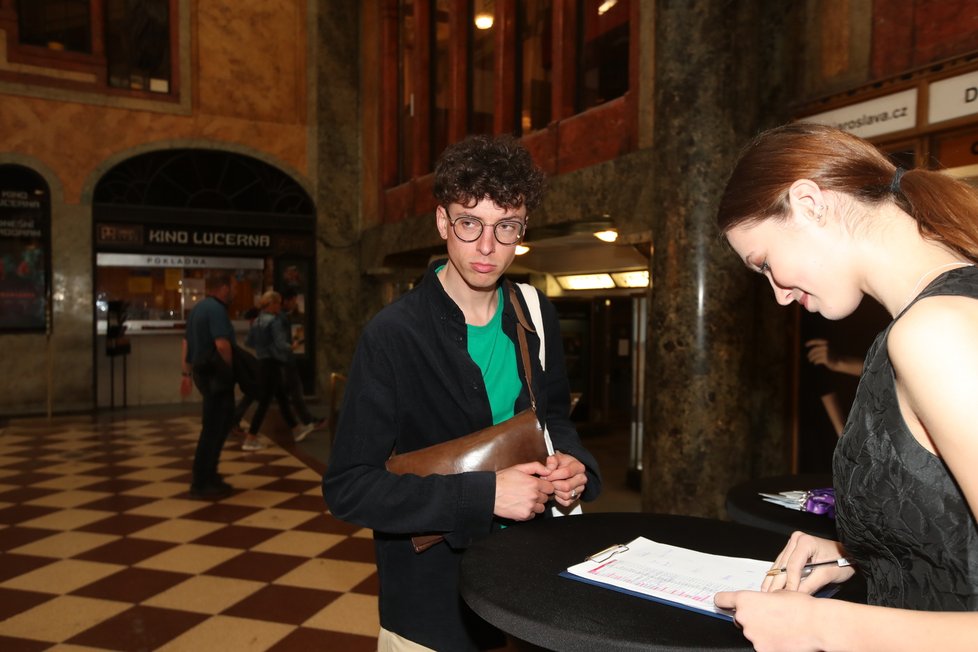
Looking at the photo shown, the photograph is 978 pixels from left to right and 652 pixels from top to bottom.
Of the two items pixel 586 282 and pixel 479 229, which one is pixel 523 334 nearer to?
pixel 479 229

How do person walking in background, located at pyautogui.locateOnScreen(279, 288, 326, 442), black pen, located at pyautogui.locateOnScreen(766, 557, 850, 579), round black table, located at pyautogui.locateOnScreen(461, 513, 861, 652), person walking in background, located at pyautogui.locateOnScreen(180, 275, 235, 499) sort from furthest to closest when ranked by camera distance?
1. person walking in background, located at pyautogui.locateOnScreen(279, 288, 326, 442)
2. person walking in background, located at pyautogui.locateOnScreen(180, 275, 235, 499)
3. black pen, located at pyautogui.locateOnScreen(766, 557, 850, 579)
4. round black table, located at pyautogui.locateOnScreen(461, 513, 861, 652)

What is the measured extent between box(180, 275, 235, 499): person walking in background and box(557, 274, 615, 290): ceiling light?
4.84 metres

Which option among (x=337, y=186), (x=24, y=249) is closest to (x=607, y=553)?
(x=24, y=249)

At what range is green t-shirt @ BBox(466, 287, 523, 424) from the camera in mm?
1678

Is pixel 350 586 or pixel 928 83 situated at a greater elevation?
pixel 928 83

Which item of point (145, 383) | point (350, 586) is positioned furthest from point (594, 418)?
point (145, 383)

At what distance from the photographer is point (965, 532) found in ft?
2.95

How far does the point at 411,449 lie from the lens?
156cm

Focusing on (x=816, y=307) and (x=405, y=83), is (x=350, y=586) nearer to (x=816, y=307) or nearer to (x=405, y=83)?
(x=816, y=307)

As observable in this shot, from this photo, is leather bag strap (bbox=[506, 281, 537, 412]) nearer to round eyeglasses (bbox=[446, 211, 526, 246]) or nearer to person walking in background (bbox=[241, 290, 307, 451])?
round eyeglasses (bbox=[446, 211, 526, 246])

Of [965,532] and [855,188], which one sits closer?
[965,532]

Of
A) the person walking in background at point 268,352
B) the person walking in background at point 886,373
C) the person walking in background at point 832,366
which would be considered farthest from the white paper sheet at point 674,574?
the person walking in background at point 268,352

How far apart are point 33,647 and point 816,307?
3313 millimetres

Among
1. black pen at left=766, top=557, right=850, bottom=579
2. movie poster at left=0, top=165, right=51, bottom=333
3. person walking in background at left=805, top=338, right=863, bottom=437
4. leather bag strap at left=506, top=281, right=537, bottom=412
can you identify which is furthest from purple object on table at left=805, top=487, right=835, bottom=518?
movie poster at left=0, top=165, right=51, bottom=333
